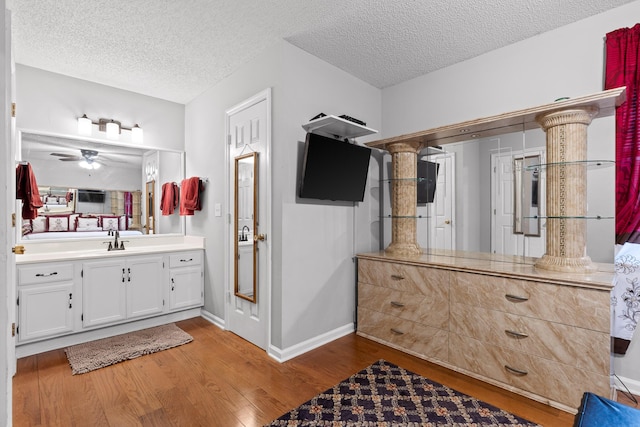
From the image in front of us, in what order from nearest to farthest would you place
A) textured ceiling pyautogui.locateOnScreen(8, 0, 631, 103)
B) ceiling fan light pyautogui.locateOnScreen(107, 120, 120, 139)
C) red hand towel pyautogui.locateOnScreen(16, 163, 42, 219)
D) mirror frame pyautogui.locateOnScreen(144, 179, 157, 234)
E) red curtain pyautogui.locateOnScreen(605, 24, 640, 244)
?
1. red curtain pyautogui.locateOnScreen(605, 24, 640, 244)
2. textured ceiling pyautogui.locateOnScreen(8, 0, 631, 103)
3. red hand towel pyautogui.locateOnScreen(16, 163, 42, 219)
4. ceiling fan light pyautogui.locateOnScreen(107, 120, 120, 139)
5. mirror frame pyautogui.locateOnScreen(144, 179, 157, 234)

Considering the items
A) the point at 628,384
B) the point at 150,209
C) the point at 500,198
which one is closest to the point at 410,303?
the point at 500,198

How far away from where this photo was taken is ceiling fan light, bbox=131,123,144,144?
3.60 m

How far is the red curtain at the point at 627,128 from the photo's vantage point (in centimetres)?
205

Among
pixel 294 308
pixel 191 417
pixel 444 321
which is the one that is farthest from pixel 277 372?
pixel 444 321

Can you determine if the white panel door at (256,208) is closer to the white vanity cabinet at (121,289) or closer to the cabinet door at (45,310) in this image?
the white vanity cabinet at (121,289)

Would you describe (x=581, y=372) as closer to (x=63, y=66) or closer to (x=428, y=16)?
(x=428, y=16)

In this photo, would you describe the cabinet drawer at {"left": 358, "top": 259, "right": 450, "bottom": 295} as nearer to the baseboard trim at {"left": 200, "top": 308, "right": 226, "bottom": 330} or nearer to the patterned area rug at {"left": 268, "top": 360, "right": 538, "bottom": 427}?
the patterned area rug at {"left": 268, "top": 360, "right": 538, "bottom": 427}

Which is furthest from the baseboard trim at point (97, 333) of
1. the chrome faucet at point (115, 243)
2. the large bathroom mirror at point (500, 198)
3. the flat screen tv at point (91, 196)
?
the large bathroom mirror at point (500, 198)

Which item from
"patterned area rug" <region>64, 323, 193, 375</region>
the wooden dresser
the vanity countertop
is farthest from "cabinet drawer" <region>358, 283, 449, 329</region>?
the vanity countertop

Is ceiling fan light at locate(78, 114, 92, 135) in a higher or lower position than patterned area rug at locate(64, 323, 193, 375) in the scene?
higher

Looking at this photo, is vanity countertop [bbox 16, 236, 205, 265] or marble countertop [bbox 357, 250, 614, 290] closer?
marble countertop [bbox 357, 250, 614, 290]

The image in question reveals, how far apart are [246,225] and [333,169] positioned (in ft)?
3.27

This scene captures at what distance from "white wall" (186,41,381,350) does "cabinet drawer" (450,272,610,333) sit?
1121mm

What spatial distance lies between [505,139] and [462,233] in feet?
2.89
